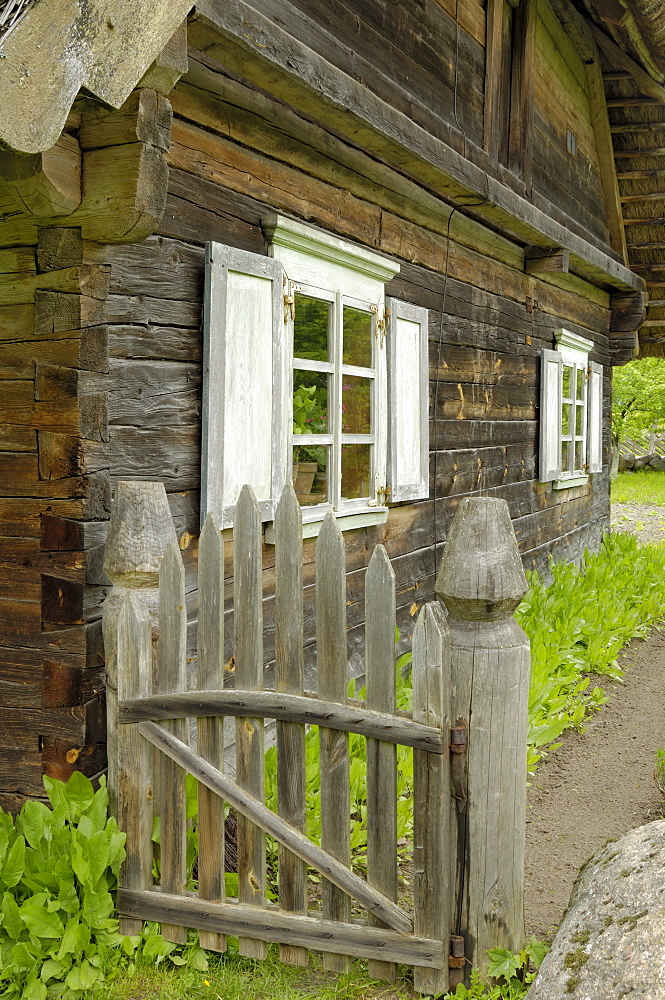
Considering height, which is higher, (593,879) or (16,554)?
(16,554)

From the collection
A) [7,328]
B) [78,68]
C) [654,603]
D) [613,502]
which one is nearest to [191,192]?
[7,328]

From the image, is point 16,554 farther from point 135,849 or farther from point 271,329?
point 271,329

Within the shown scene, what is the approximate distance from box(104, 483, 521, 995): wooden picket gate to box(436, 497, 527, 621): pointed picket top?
9 centimetres

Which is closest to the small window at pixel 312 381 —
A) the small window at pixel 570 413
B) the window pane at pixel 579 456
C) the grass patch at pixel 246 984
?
the grass patch at pixel 246 984

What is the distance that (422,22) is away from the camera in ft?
18.5

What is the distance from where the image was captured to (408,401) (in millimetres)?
5613

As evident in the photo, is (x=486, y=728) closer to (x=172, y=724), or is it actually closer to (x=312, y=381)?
(x=172, y=724)

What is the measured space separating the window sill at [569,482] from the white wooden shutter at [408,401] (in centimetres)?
356

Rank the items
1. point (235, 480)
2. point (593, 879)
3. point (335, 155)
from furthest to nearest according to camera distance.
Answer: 1. point (335, 155)
2. point (235, 480)
3. point (593, 879)

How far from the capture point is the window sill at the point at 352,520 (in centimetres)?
442

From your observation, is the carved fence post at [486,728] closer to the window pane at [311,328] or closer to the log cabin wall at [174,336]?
the log cabin wall at [174,336]

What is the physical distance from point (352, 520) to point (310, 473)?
443 millimetres

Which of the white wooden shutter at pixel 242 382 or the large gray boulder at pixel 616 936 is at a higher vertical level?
the white wooden shutter at pixel 242 382

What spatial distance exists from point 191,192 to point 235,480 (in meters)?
1.20
